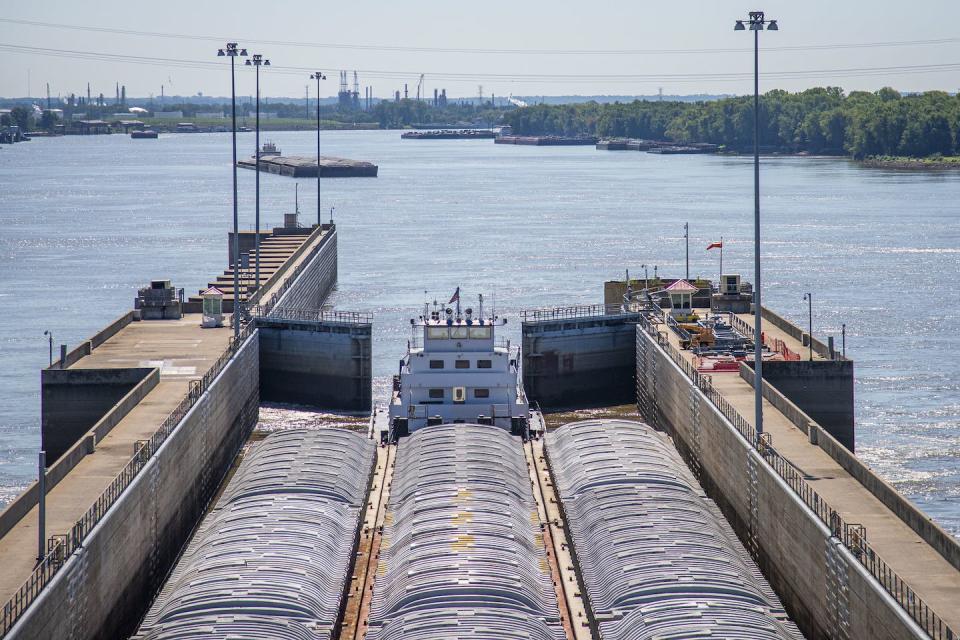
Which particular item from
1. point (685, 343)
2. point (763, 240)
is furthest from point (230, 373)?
point (763, 240)

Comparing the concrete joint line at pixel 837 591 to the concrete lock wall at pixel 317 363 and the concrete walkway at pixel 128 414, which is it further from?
the concrete lock wall at pixel 317 363

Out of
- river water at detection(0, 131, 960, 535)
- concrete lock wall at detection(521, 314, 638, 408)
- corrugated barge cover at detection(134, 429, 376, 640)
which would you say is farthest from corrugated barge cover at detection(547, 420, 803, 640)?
concrete lock wall at detection(521, 314, 638, 408)

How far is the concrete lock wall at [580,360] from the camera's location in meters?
66.8

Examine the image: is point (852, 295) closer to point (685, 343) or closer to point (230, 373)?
point (685, 343)

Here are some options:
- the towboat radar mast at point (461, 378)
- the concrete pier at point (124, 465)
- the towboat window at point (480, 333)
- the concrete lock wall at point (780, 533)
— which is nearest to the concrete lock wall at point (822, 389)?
the concrete lock wall at point (780, 533)

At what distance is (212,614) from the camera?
96.6 feet

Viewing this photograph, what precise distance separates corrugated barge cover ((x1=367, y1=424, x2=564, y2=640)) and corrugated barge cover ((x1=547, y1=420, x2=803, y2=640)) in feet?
4.04

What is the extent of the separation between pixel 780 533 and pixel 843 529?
4736 mm

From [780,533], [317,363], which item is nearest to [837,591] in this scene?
[780,533]

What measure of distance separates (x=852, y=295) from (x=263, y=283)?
40527 mm

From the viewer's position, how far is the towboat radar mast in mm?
54844

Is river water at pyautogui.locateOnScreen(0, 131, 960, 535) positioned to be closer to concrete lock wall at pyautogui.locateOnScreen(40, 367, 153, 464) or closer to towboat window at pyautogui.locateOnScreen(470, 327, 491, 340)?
concrete lock wall at pyautogui.locateOnScreen(40, 367, 153, 464)

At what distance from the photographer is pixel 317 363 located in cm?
6738

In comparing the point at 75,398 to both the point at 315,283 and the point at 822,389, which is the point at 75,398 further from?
the point at 315,283
